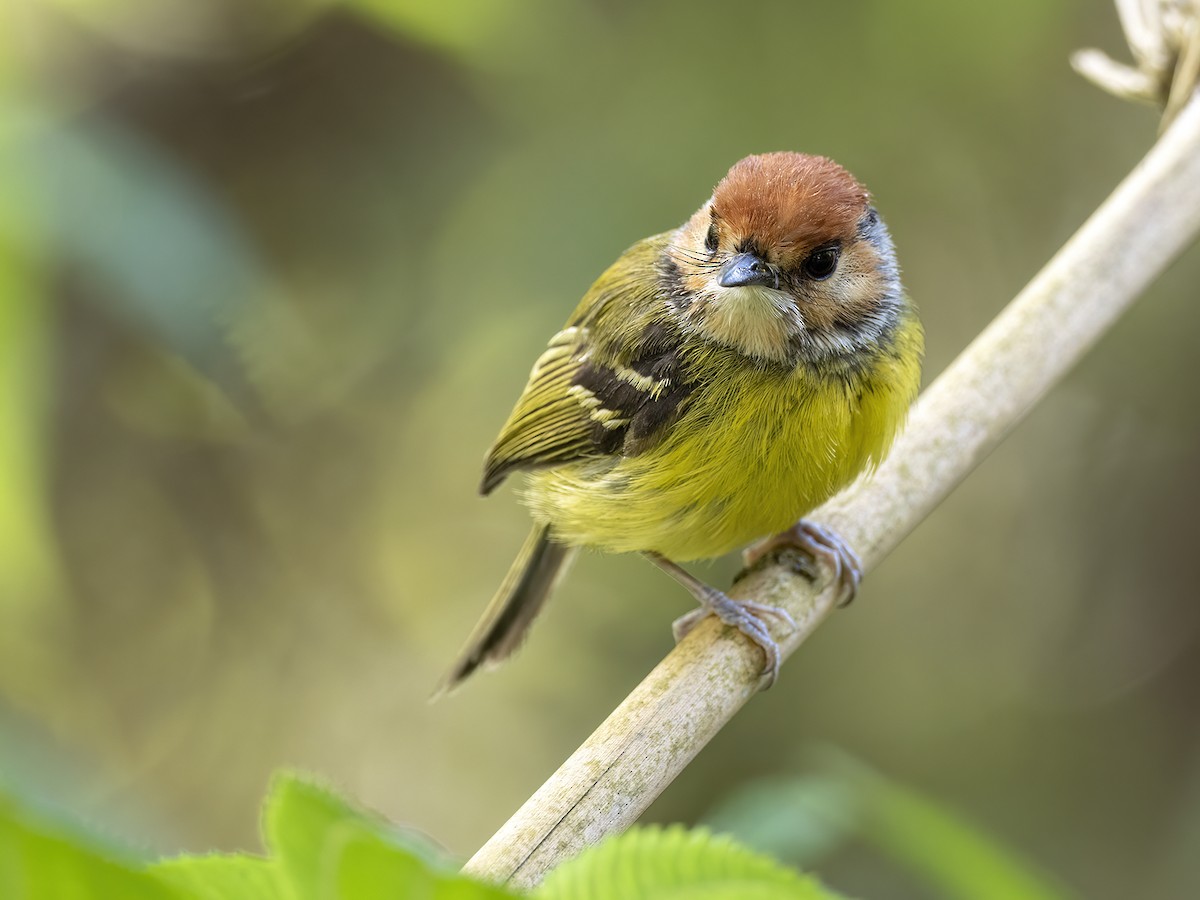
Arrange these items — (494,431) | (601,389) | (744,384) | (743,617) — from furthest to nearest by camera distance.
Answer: (494,431)
(601,389)
(744,384)
(743,617)

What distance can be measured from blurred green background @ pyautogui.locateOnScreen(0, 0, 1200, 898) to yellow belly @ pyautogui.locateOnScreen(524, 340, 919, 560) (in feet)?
2.80

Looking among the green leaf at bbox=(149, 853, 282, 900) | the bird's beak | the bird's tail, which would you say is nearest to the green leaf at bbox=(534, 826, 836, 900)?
the green leaf at bbox=(149, 853, 282, 900)

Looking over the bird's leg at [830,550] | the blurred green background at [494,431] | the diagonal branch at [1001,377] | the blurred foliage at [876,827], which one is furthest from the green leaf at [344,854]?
the blurred green background at [494,431]

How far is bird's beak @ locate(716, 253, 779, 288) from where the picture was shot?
218 cm

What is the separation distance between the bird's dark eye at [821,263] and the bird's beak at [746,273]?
9cm

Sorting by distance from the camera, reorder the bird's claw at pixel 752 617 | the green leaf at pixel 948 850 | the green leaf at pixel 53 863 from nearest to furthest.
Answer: the green leaf at pixel 53 863, the green leaf at pixel 948 850, the bird's claw at pixel 752 617

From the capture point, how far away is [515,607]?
9.62 ft

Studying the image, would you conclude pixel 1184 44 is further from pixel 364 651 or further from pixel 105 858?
pixel 364 651

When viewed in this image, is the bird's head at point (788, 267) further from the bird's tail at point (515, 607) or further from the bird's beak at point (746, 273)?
the bird's tail at point (515, 607)

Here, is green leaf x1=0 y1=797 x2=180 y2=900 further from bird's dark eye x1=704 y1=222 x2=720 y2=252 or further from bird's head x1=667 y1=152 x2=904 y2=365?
bird's dark eye x1=704 y1=222 x2=720 y2=252

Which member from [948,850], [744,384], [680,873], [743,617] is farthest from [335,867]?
[744,384]

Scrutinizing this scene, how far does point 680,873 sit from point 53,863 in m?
0.27

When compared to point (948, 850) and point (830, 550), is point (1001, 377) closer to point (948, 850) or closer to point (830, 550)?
point (830, 550)

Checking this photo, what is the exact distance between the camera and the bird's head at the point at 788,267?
2211 mm
